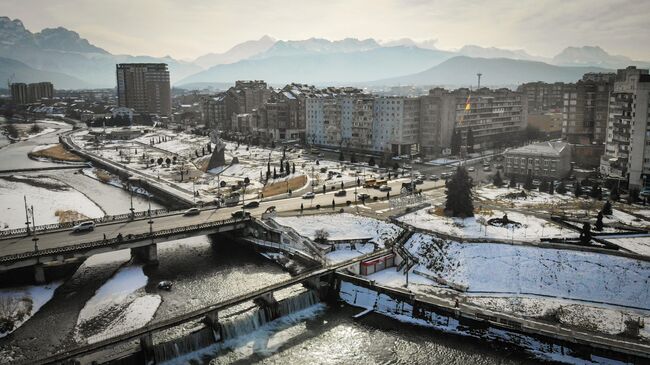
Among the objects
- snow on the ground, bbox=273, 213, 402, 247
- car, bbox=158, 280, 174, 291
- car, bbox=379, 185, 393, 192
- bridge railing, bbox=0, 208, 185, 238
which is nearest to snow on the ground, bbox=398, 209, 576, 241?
snow on the ground, bbox=273, 213, 402, 247

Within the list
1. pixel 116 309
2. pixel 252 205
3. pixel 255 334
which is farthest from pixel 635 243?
pixel 116 309

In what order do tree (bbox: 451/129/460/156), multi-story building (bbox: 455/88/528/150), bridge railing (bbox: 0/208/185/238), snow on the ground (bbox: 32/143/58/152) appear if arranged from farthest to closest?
snow on the ground (bbox: 32/143/58/152)
multi-story building (bbox: 455/88/528/150)
tree (bbox: 451/129/460/156)
bridge railing (bbox: 0/208/185/238)

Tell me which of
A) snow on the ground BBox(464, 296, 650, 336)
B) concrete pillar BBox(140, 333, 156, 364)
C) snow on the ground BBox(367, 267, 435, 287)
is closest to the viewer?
concrete pillar BBox(140, 333, 156, 364)

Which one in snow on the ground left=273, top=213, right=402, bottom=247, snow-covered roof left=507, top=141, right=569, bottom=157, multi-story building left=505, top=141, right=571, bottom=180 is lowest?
snow on the ground left=273, top=213, right=402, bottom=247

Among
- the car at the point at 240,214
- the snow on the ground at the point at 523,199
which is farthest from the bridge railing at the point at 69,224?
the snow on the ground at the point at 523,199

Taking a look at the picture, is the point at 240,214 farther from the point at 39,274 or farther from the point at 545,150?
the point at 545,150

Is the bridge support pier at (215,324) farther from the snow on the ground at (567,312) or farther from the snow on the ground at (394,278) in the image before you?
the snow on the ground at (567,312)

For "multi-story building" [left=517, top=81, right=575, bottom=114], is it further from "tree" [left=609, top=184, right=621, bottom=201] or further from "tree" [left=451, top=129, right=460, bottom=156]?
"tree" [left=609, top=184, right=621, bottom=201]
